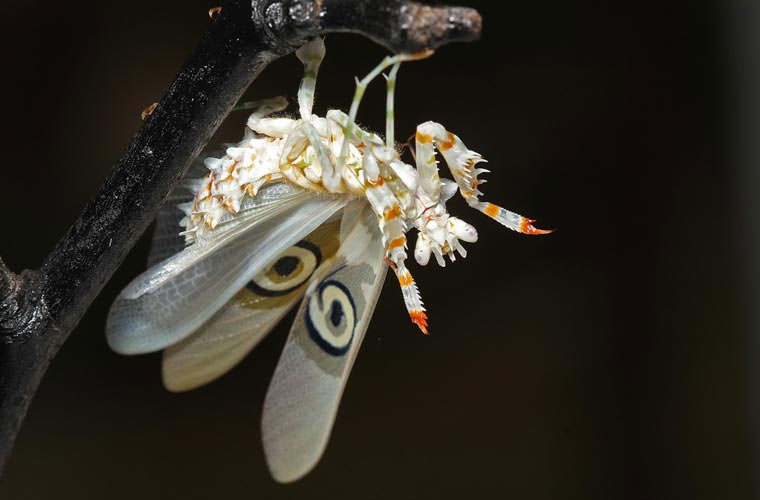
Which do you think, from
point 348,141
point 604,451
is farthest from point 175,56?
point 604,451

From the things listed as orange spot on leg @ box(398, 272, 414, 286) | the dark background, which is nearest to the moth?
orange spot on leg @ box(398, 272, 414, 286)

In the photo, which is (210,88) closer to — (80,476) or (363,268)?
(363,268)

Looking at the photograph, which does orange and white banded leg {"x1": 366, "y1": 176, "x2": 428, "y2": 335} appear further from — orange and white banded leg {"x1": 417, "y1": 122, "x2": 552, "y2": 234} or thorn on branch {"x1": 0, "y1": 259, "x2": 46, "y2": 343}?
thorn on branch {"x1": 0, "y1": 259, "x2": 46, "y2": 343}

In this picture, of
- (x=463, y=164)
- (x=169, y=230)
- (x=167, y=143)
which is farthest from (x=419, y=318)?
(x=169, y=230)

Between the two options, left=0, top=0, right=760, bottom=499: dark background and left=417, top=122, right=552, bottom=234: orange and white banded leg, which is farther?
left=0, top=0, right=760, bottom=499: dark background

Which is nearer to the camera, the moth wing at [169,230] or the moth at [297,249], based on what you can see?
the moth at [297,249]

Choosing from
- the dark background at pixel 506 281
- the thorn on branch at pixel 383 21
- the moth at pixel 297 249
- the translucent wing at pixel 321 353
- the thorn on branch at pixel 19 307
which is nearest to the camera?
the thorn on branch at pixel 383 21

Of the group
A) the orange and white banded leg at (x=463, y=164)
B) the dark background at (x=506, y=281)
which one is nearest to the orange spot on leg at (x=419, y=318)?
the orange and white banded leg at (x=463, y=164)

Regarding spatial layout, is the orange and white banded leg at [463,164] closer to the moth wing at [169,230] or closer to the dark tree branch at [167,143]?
the dark tree branch at [167,143]
